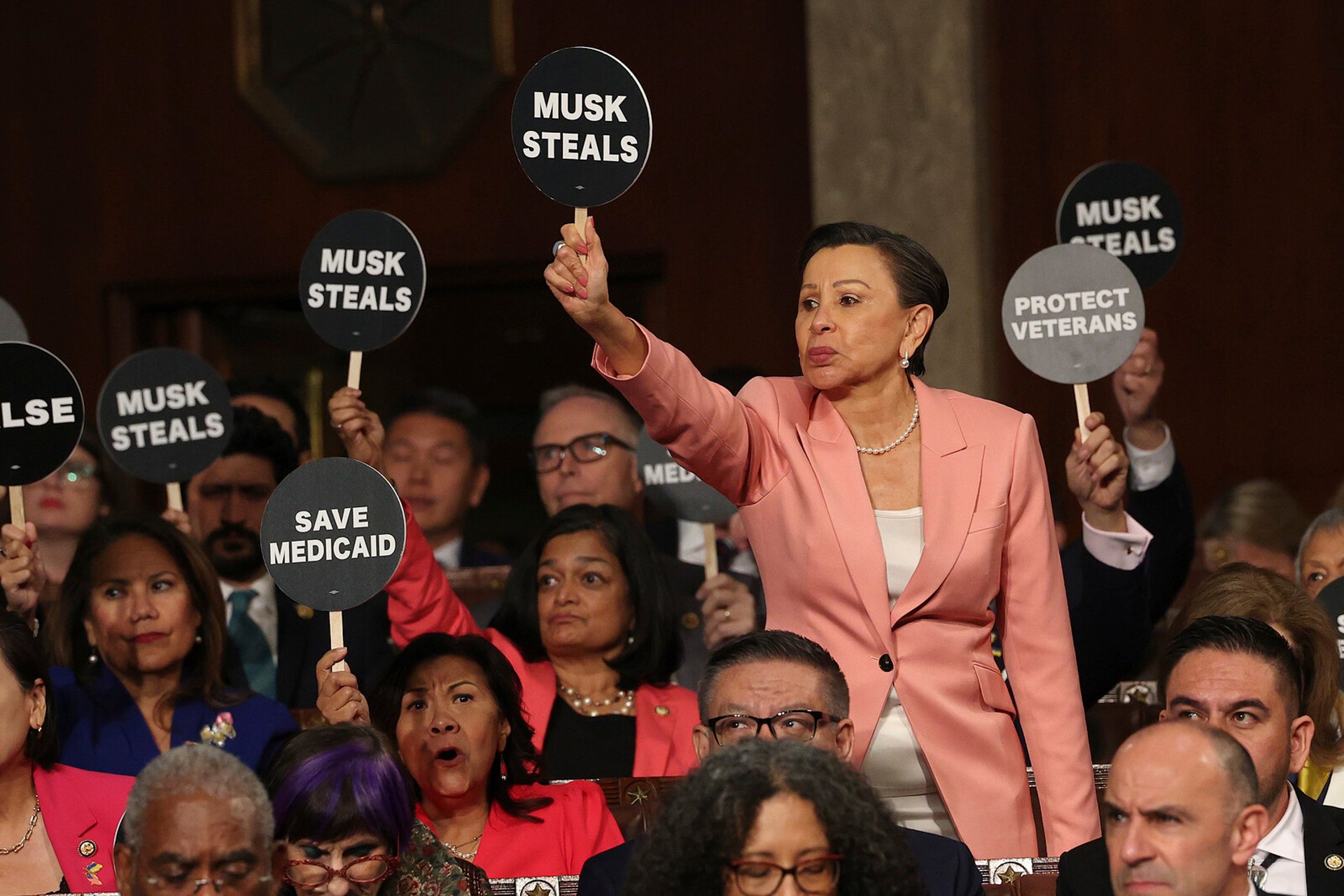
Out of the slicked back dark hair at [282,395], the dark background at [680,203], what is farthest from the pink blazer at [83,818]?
the dark background at [680,203]

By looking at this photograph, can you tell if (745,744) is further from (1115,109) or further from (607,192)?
(1115,109)

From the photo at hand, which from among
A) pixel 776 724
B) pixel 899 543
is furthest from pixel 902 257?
pixel 776 724

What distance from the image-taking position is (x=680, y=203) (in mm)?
7641

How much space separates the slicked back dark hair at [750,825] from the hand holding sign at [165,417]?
8.81ft

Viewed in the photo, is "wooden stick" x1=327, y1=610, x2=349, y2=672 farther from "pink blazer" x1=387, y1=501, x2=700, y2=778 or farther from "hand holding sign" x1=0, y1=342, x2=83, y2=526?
"hand holding sign" x1=0, y1=342, x2=83, y2=526

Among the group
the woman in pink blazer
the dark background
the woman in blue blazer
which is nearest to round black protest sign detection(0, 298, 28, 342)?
the woman in blue blazer

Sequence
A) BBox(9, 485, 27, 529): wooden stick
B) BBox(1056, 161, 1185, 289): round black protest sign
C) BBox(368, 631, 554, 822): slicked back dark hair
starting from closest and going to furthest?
BBox(368, 631, 554, 822): slicked back dark hair, BBox(9, 485, 27, 529): wooden stick, BBox(1056, 161, 1185, 289): round black protest sign

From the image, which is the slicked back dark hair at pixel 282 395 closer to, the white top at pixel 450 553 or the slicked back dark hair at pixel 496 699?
the white top at pixel 450 553

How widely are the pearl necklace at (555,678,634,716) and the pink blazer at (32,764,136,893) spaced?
1.12 meters

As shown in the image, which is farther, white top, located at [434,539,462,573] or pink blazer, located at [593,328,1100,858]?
white top, located at [434,539,462,573]

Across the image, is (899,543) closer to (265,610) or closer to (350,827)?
(350,827)

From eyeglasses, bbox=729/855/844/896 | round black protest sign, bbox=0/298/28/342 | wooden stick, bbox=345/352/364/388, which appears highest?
round black protest sign, bbox=0/298/28/342

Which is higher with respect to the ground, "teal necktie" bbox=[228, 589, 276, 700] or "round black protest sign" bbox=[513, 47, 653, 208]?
"round black protest sign" bbox=[513, 47, 653, 208]

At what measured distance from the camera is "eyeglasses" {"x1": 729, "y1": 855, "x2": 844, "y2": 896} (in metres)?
2.74
